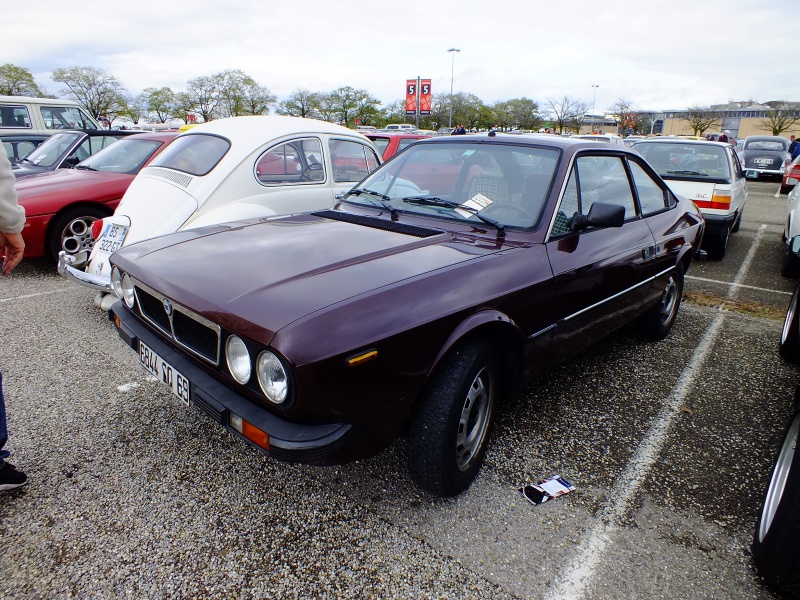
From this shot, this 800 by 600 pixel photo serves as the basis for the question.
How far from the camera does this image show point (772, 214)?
1157 cm

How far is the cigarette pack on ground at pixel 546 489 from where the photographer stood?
2.40m

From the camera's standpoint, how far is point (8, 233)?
91.4 inches

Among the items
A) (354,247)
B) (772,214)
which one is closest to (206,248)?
(354,247)

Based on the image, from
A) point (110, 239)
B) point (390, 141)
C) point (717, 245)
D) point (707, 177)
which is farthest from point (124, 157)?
point (717, 245)

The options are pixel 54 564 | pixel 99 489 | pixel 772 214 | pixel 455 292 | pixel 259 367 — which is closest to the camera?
pixel 259 367

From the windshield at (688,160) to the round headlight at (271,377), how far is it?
725cm

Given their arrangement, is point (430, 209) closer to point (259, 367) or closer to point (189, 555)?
point (259, 367)

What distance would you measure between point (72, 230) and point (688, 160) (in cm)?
819

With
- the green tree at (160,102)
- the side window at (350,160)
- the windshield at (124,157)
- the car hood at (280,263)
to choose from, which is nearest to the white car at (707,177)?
the side window at (350,160)

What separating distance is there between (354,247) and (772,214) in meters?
12.6

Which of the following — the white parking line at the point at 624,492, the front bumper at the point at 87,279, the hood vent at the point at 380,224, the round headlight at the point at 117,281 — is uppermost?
the hood vent at the point at 380,224

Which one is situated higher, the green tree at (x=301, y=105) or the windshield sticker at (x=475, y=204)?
the green tree at (x=301, y=105)

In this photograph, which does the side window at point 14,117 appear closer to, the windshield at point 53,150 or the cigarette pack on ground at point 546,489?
the windshield at point 53,150

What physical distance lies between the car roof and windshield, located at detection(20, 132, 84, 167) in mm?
3228
